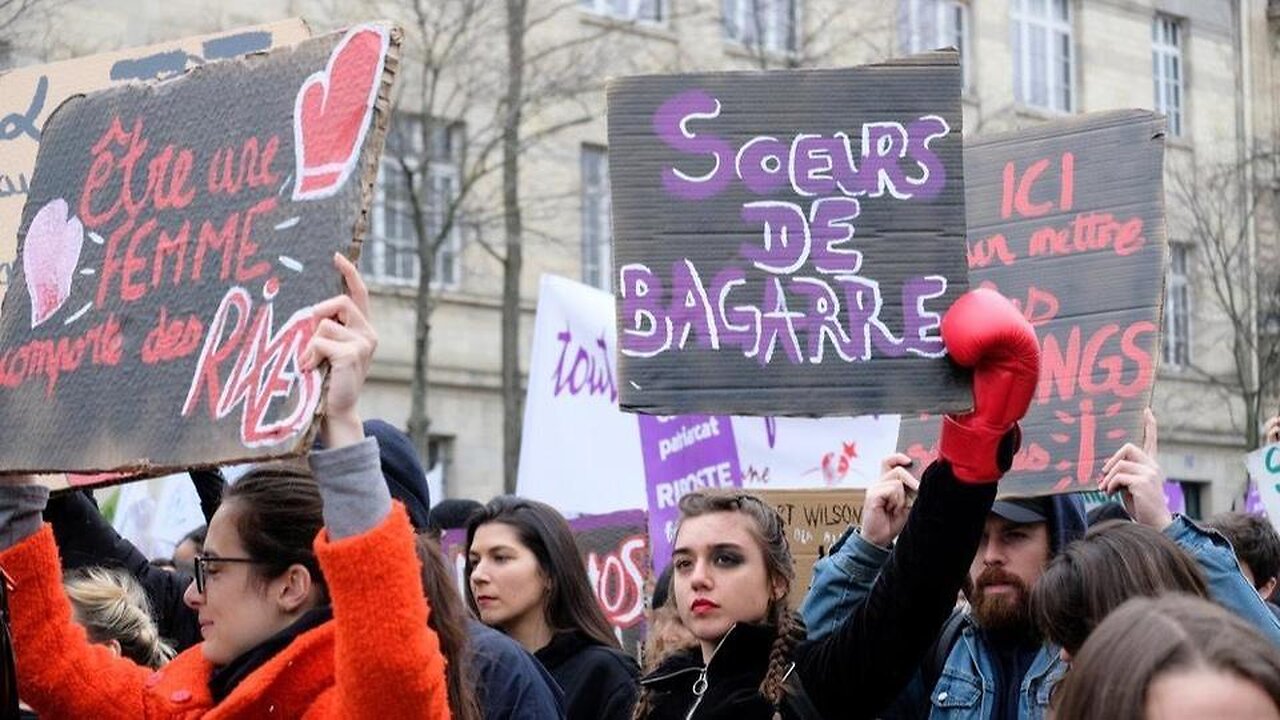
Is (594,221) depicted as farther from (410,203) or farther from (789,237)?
(789,237)

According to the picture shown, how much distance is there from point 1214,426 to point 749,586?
26.3 m

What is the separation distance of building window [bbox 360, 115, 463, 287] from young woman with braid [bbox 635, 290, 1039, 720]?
13541mm

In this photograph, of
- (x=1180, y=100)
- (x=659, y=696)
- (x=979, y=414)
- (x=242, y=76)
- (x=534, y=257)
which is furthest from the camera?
(x=1180, y=100)

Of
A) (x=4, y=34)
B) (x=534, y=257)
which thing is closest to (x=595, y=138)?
(x=534, y=257)

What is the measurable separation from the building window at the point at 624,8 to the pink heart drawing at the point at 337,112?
61.0 feet

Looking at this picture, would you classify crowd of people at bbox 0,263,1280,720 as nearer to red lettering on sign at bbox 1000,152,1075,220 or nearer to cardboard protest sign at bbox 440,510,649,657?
red lettering on sign at bbox 1000,152,1075,220

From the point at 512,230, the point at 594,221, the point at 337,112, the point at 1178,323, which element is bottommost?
the point at 337,112

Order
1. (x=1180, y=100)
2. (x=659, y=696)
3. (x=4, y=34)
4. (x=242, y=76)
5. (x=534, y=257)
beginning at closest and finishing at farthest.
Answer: (x=242, y=76) < (x=659, y=696) < (x=4, y=34) < (x=534, y=257) < (x=1180, y=100)

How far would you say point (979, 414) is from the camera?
3.87 metres

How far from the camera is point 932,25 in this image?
2497cm

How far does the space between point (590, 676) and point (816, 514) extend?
151 centimetres

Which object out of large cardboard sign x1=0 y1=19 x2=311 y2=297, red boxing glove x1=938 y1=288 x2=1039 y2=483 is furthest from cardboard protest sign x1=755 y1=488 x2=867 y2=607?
red boxing glove x1=938 y1=288 x2=1039 y2=483

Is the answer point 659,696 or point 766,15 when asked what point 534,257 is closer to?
point 766,15

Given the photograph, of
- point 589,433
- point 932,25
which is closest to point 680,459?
point 589,433
